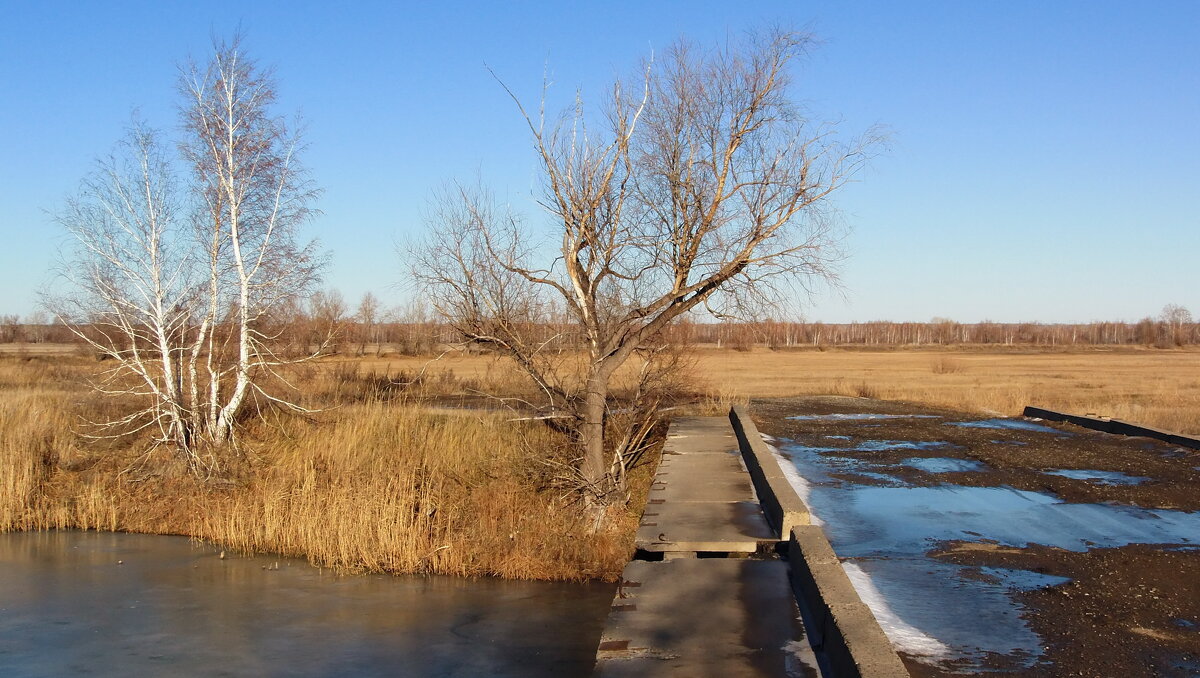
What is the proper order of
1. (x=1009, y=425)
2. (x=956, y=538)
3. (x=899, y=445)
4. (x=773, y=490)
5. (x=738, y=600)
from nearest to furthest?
(x=738, y=600)
(x=956, y=538)
(x=773, y=490)
(x=899, y=445)
(x=1009, y=425)

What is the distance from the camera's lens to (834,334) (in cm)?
15888

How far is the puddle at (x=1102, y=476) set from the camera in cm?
1263

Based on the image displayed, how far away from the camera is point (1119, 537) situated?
9328 millimetres

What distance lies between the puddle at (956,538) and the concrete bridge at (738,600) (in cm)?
47

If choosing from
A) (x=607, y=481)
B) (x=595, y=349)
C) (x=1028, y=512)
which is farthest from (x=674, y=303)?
(x=1028, y=512)

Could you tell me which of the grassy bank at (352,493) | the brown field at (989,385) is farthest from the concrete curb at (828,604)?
the brown field at (989,385)

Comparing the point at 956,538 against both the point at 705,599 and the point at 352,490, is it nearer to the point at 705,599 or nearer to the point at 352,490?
the point at 705,599

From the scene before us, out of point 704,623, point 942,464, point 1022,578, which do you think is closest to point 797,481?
point 942,464

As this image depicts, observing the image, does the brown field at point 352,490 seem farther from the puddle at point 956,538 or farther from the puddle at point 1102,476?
the puddle at point 1102,476

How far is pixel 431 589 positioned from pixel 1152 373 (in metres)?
51.0

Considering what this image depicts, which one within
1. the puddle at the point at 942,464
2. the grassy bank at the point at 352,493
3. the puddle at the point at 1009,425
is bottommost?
the grassy bank at the point at 352,493

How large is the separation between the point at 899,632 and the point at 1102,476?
8.38m

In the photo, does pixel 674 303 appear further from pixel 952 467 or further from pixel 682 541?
pixel 952 467

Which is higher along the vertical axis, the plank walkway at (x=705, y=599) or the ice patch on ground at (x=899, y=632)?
the ice patch on ground at (x=899, y=632)
